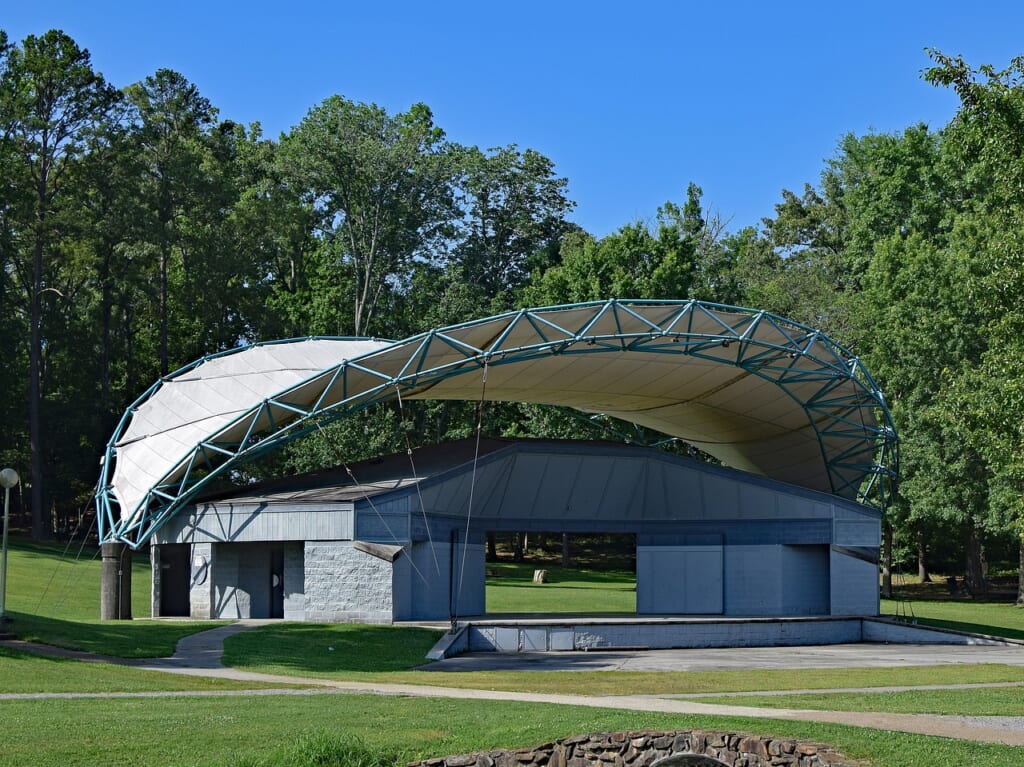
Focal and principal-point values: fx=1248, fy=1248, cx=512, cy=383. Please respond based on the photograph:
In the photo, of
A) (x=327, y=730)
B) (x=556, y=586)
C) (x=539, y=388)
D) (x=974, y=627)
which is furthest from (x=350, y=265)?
(x=327, y=730)

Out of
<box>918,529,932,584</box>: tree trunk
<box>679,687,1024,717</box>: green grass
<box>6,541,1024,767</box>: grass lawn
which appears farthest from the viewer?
<box>918,529,932,584</box>: tree trunk

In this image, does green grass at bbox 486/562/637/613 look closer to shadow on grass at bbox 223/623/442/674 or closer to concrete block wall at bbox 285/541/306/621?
concrete block wall at bbox 285/541/306/621

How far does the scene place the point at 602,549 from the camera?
279ft

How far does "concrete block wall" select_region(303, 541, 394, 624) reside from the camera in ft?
123

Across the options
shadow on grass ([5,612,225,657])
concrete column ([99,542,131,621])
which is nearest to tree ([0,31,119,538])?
concrete column ([99,542,131,621])

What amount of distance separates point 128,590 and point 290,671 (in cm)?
1622

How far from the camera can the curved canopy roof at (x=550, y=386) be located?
37594 millimetres

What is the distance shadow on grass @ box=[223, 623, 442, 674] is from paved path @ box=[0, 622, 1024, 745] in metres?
0.79

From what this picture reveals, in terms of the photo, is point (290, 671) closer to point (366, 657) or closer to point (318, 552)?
point (366, 657)

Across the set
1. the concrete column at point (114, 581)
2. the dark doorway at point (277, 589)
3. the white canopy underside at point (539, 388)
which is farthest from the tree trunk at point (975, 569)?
the concrete column at point (114, 581)

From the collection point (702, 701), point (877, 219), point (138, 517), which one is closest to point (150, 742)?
point (702, 701)

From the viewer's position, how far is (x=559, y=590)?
58688 millimetres

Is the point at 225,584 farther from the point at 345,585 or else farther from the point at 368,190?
the point at 368,190

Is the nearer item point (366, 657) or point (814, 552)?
point (366, 657)
